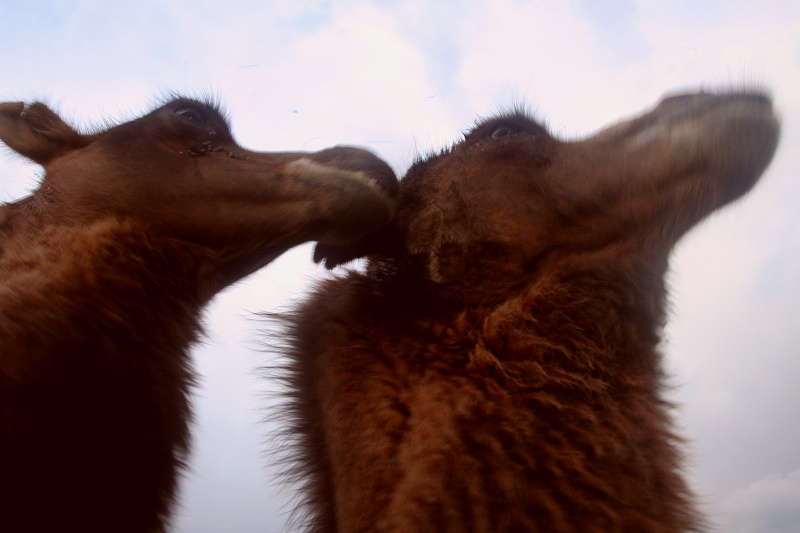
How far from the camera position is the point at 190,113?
9.73 feet

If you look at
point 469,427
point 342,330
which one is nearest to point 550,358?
point 469,427

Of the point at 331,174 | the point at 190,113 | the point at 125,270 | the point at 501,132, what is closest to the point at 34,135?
the point at 190,113

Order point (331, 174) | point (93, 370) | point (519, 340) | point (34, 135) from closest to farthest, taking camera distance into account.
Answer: point (93, 370), point (519, 340), point (331, 174), point (34, 135)

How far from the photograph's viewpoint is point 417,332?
2357 mm

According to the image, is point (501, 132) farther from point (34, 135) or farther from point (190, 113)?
point (34, 135)

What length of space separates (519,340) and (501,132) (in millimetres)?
1194

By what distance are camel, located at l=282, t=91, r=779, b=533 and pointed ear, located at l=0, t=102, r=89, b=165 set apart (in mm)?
1402

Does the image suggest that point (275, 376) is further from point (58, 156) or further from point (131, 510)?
point (58, 156)

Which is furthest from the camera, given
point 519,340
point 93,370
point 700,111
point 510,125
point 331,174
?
point 510,125

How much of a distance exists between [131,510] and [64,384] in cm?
56

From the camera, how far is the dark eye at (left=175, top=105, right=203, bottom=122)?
293 cm

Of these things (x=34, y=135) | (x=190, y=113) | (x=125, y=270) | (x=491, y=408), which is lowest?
(x=491, y=408)

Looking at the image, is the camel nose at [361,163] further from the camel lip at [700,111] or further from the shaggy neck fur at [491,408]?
the camel lip at [700,111]

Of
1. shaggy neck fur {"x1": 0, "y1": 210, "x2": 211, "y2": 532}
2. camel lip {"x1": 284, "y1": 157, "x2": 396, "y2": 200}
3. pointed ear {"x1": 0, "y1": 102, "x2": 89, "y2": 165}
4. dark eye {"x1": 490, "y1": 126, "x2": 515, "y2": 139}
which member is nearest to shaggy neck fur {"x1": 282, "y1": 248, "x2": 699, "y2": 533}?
camel lip {"x1": 284, "y1": 157, "x2": 396, "y2": 200}
